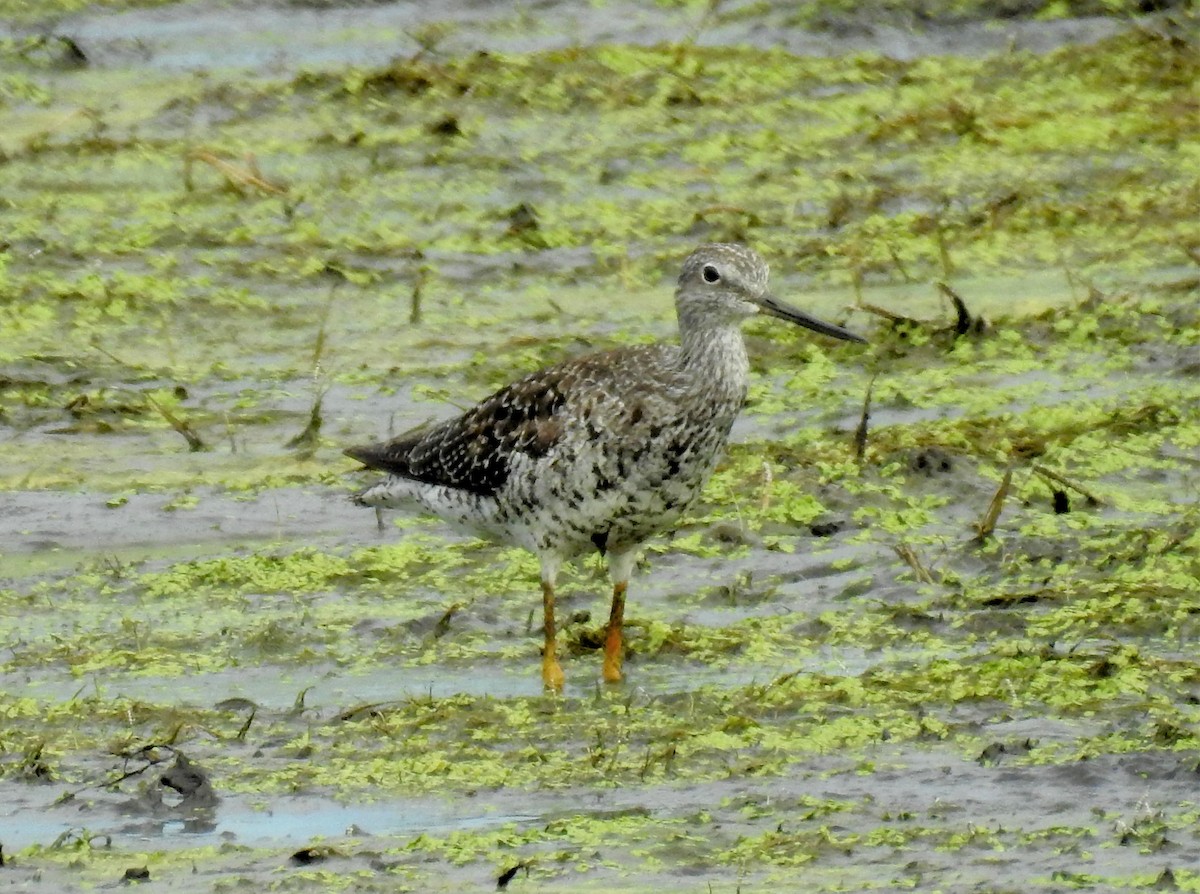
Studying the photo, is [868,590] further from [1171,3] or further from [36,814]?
[1171,3]

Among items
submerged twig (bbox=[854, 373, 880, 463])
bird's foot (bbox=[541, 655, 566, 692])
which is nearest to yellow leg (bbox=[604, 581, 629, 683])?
bird's foot (bbox=[541, 655, 566, 692])

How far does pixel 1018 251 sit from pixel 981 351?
1.65 m

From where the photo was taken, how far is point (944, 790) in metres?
7.05

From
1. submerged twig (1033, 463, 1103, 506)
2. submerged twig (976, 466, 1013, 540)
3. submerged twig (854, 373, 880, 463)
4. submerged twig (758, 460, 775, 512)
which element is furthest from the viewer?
submerged twig (854, 373, 880, 463)

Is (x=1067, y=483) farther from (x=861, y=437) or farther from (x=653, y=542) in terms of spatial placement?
(x=653, y=542)

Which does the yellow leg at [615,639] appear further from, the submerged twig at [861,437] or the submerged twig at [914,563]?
the submerged twig at [861,437]

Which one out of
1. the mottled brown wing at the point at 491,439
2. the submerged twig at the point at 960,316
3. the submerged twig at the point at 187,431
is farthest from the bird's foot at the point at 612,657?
the submerged twig at the point at 960,316

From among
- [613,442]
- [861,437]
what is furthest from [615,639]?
[861,437]

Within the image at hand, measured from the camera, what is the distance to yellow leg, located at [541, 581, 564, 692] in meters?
8.51

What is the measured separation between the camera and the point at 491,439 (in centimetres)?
920

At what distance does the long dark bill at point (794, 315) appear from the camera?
30.0 ft

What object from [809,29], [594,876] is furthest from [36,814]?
[809,29]

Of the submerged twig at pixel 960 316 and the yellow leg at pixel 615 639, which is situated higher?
the submerged twig at pixel 960 316

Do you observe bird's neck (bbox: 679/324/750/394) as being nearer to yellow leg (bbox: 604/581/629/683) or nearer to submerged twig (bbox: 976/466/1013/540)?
yellow leg (bbox: 604/581/629/683)
